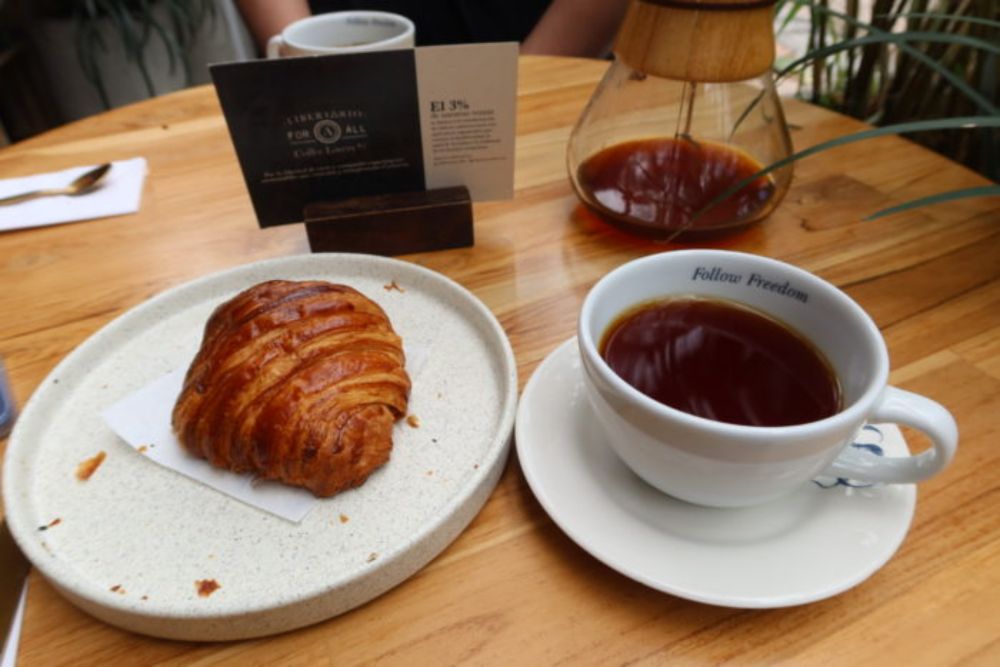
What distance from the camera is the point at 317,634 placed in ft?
1.56

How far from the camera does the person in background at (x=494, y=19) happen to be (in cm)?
170

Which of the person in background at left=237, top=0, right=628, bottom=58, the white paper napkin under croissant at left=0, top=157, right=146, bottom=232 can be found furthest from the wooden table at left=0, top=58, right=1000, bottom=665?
the person in background at left=237, top=0, right=628, bottom=58

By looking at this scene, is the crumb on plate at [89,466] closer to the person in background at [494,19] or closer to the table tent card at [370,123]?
the table tent card at [370,123]

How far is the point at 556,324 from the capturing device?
759 mm

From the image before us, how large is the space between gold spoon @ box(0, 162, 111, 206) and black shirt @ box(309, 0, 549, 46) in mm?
1068

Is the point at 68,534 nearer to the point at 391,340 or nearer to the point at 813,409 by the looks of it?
the point at 391,340

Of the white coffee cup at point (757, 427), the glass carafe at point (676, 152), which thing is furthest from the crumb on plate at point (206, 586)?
the glass carafe at point (676, 152)

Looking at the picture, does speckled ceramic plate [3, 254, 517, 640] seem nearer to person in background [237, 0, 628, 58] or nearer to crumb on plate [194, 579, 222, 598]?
crumb on plate [194, 579, 222, 598]

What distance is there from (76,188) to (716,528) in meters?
0.99

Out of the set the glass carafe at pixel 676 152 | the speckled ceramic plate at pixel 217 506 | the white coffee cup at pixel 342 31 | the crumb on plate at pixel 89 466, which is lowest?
the crumb on plate at pixel 89 466

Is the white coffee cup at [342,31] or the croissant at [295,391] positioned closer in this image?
the croissant at [295,391]

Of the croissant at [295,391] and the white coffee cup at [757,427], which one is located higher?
the white coffee cup at [757,427]

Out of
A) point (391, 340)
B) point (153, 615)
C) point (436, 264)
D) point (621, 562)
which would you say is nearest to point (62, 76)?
point (436, 264)

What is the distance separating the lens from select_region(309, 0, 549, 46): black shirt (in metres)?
1.83
